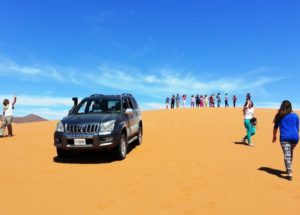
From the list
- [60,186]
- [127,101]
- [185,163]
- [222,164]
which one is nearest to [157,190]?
[60,186]

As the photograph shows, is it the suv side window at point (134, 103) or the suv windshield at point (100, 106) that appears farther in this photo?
the suv side window at point (134, 103)

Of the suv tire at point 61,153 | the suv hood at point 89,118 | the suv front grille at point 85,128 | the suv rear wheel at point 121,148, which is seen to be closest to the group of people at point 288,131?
the suv rear wheel at point 121,148

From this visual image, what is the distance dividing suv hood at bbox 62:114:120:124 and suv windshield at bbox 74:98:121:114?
0.65m

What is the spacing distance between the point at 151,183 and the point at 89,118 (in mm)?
3162

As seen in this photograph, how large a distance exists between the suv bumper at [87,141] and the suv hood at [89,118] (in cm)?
42

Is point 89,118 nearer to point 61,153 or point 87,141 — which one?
point 87,141

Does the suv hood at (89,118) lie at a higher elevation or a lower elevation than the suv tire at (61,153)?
higher

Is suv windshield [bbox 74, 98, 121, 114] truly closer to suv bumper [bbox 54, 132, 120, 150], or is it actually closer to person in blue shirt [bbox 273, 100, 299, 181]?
suv bumper [bbox 54, 132, 120, 150]

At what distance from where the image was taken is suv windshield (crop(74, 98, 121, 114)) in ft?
33.4

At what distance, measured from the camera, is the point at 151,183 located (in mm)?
6922

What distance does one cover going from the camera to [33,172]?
8.04m

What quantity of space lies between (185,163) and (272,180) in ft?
8.37

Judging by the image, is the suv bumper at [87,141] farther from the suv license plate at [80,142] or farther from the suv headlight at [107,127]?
the suv headlight at [107,127]

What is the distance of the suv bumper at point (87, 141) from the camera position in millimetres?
8617
